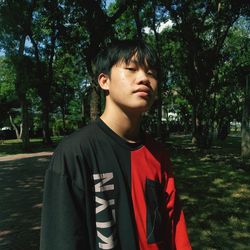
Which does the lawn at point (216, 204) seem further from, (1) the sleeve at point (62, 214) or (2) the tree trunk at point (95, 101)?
(1) the sleeve at point (62, 214)

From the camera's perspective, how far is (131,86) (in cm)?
199

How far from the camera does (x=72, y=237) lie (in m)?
1.68

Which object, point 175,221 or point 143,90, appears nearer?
point 143,90

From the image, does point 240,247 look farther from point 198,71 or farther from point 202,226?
point 198,71

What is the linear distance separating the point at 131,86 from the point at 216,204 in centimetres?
682

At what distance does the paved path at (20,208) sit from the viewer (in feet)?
20.1

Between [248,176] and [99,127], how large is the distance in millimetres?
10909

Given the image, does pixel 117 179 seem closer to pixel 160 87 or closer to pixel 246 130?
pixel 160 87

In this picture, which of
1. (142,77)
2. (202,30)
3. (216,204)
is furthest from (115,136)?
(202,30)

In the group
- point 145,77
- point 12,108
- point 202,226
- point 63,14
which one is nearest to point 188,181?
point 202,226

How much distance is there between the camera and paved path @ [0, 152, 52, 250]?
6.11 m

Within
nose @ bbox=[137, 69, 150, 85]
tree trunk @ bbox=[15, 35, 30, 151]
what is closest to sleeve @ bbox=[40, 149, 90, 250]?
nose @ bbox=[137, 69, 150, 85]

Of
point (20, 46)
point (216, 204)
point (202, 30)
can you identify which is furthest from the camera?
point (20, 46)

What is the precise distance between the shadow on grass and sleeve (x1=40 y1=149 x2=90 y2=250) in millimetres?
4315
